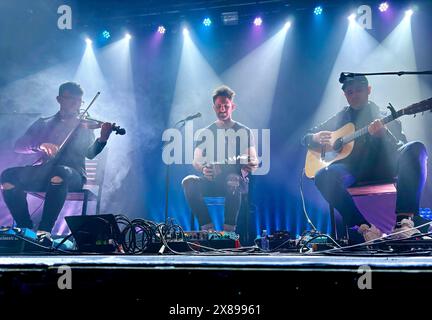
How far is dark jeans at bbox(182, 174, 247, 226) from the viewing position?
3420 mm

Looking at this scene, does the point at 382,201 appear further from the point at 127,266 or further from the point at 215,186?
the point at 127,266

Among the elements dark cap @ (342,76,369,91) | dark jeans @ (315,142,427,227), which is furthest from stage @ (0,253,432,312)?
dark cap @ (342,76,369,91)

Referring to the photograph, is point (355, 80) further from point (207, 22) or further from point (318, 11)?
point (207, 22)

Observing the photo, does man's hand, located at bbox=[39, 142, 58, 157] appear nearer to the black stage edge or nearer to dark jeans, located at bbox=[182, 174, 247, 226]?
dark jeans, located at bbox=[182, 174, 247, 226]

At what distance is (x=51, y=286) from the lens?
764 mm

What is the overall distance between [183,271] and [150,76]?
413 cm

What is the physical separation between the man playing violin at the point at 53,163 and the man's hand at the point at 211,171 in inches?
37.9

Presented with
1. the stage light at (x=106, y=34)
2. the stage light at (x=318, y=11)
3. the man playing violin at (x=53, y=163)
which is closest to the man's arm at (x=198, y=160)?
the man playing violin at (x=53, y=163)

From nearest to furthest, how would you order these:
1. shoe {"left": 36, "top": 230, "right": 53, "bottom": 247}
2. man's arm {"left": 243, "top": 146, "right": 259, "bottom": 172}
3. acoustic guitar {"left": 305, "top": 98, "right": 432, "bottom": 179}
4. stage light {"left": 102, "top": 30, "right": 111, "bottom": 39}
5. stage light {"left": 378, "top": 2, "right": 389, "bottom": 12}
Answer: shoe {"left": 36, "top": 230, "right": 53, "bottom": 247}, acoustic guitar {"left": 305, "top": 98, "right": 432, "bottom": 179}, man's arm {"left": 243, "top": 146, "right": 259, "bottom": 172}, stage light {"left": 378, "top": 2, "right": 389, "bottom": 12}, stage light {"left": 102, "top": 30, "right": 111, "bottom": 39}

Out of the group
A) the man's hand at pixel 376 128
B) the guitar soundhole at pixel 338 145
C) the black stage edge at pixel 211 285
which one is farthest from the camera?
the guitar soundhole at pixel 338 145

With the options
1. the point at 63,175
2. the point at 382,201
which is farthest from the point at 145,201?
the point at 382,201

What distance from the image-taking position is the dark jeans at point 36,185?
10.3ft

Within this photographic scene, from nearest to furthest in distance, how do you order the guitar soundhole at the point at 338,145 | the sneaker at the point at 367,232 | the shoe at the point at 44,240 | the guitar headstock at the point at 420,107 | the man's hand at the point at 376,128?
1. the shoe at the point at 44,240
2. the sneaker at the point at 367,232
3. the guitar headstock at the point at 420,107
4. the man's hand at the point at 376,128
5. the guitar soundhole at the point at 338,145

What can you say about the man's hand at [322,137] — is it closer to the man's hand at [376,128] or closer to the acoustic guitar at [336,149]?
the acoustic guitar at [336,149]
